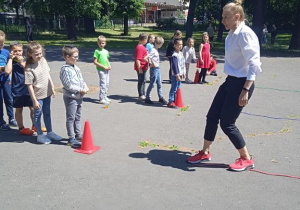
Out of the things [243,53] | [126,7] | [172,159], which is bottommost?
[172,159]

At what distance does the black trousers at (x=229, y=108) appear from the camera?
4.27 meters

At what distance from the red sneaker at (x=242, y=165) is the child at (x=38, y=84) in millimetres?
2966

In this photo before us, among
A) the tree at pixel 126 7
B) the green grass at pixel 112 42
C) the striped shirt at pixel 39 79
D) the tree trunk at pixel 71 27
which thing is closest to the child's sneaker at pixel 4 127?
the striped shirt at pixel 39 79

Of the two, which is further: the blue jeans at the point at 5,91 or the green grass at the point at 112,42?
the green grass at the point at 112,42

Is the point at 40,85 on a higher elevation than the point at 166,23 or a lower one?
lower

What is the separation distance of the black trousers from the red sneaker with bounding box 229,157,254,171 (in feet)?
0.77

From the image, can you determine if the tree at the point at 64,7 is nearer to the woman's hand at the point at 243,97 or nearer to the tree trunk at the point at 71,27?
the tree trunk at the point at 71,27

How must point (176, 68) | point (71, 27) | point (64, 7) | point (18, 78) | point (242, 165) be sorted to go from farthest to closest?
point (71, 27), point (64, 7), point (176, 68), point (18, 78), point (242, 165)

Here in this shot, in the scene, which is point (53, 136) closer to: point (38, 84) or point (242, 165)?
point (38, 84)

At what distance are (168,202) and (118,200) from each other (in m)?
0.57

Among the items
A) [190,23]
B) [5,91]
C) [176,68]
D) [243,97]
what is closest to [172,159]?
[243,97]

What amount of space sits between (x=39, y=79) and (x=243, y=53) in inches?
127

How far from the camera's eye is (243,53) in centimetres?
409

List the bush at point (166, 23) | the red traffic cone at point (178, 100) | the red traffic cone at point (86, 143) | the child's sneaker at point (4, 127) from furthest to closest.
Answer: the bush at point (166, 23), the red traffic cone at point (178, 100), the child's sneaker at point (4, 127), the red traffic cone at point (86, 143)
